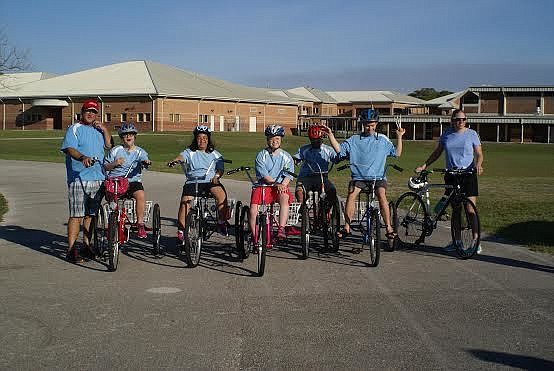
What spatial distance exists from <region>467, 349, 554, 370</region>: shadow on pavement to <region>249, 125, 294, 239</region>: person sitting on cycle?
3.89m

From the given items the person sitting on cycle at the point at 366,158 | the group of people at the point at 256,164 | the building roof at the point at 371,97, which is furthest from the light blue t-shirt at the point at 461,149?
the building roof at the point at 371,97

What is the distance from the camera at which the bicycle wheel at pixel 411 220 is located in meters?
10.1

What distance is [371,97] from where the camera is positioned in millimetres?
116875

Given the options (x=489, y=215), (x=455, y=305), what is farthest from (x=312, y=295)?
(x=489, y=215)

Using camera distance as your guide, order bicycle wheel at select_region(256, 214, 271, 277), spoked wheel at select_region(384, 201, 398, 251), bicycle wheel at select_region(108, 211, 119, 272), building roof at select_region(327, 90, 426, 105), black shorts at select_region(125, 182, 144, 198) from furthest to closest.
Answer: building roof at select_region(327, 90, 426, 105), spoked wheel at select_region(384, 201, 398, 251), black shorts at select_region(125, 182, 144, 198), bicycle wheel at select_region(108, 211, 119, 272), bicycle wheel at select_region(256, 214, 271, 277)

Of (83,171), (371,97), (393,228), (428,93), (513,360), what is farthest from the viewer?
(428,93)

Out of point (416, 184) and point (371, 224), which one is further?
point (416, 184)

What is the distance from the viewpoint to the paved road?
5.27 m

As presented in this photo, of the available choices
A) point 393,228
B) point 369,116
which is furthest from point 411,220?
point 369,116

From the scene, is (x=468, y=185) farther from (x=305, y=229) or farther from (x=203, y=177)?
(x=203, y=177)

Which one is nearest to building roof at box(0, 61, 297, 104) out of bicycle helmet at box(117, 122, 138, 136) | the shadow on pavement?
bicycle helmet at box(117, 122, 138, 136)

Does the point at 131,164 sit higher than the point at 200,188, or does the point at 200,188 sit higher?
the point at 131,164

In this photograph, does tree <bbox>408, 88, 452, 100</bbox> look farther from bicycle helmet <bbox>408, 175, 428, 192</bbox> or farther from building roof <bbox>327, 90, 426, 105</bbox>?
bicycle helmet <bbox>408, 175, 428, 192</bbox>

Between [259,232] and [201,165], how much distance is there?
5.20ft
